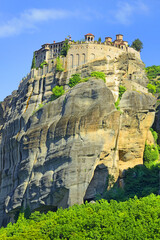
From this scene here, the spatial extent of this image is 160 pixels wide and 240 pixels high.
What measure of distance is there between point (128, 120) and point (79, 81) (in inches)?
365

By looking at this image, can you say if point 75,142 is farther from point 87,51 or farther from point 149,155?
point 87,51

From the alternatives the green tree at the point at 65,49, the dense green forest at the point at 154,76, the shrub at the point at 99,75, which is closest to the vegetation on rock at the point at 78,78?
the shrub at the point at 99,75

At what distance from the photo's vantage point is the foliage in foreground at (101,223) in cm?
5759

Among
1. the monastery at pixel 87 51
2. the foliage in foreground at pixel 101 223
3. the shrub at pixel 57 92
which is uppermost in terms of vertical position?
the monastery at pixel 87 51

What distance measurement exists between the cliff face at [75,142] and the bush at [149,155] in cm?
82

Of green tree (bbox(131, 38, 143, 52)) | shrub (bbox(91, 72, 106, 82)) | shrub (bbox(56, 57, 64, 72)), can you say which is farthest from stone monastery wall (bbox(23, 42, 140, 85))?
green tree (bbox(131, 38, 143, 52))

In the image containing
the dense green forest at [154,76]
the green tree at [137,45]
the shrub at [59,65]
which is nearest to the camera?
the shrub at [59,65]

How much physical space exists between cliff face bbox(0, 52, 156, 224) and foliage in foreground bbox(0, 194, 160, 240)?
7.39 m

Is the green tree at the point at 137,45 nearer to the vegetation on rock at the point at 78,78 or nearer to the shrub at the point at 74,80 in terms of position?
the vegetation on rock at the point at 78,78

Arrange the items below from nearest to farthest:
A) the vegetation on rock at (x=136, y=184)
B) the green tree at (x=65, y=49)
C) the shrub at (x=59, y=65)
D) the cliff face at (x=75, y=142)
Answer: the vegetation on rock at (x=136, y=184) < the cliff face at (x=75, y=142) < the shrub at (x=59, y=65) < the green tree at (x=65, y=49)

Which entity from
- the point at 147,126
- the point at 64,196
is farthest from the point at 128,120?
the point at 64,196

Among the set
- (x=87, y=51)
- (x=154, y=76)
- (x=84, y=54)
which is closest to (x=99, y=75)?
(x=84, y=54)

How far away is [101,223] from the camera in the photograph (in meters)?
→ 59.6

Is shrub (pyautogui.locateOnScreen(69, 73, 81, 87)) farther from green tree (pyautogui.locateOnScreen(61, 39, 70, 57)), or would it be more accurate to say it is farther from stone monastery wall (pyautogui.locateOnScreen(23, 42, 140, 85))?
green tree (pyautogui.locateOnScreen(61, 39, 70, 57))
